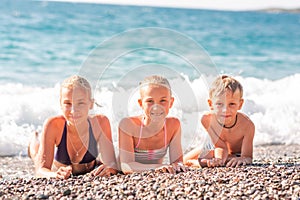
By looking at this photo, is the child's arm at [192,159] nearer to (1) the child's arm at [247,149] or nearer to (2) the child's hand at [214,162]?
(2) the child's hand at [214,162]

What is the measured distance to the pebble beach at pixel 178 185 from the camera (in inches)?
138

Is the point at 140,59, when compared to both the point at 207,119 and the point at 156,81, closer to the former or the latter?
the point at 207,119

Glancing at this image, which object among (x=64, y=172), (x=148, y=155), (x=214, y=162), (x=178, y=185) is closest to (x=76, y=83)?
(x=64, y=172)

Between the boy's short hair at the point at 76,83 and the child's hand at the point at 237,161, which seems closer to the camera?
the boy's short hair at the point at 76,83

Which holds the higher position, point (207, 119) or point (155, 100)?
point (155, 100)

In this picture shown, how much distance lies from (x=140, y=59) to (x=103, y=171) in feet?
28.8

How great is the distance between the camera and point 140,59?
12.8m

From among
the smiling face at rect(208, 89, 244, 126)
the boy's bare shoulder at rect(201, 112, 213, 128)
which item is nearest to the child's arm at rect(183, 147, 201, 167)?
the boy's bare shoulder at rect(201, 112, 213, 128)

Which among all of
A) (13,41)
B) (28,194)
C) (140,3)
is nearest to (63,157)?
(28,194)

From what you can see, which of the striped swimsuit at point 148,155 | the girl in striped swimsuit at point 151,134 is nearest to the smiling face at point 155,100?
the girl in striped swimsuit at point 151,134

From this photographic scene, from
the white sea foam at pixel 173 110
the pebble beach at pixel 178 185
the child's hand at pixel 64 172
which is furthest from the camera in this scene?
the white sea foam at pixel 173 110

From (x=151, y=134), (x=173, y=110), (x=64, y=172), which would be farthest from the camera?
(x=173, y=110)

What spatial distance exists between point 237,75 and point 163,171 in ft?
27.7

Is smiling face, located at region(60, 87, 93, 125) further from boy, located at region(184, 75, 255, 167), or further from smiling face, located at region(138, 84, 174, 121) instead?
boy, located at region(184, 75, 255, 167)
